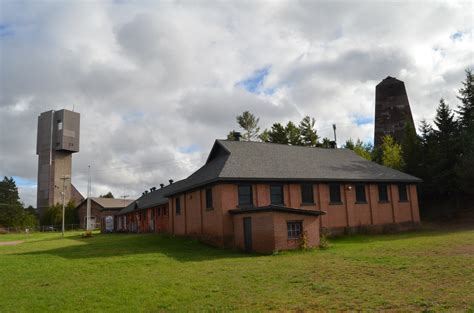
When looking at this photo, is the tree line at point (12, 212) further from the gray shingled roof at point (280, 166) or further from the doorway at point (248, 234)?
the doorway at point (248, 234)

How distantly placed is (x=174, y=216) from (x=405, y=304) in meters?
25.2

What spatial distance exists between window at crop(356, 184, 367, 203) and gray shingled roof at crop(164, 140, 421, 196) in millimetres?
694

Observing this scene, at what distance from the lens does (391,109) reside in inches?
2363

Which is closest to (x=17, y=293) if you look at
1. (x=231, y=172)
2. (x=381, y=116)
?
(x=231, y=172)

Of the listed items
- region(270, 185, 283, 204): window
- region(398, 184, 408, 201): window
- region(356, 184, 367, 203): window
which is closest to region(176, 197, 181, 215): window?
region(270, 185, 283, 204): window

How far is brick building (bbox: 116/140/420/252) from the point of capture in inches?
871

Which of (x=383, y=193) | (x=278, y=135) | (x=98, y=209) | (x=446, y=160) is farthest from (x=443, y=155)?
(x=98, y=209)

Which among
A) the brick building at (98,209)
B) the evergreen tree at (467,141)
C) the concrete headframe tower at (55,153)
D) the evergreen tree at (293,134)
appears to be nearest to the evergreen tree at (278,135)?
the evergreen tree at (293,134)

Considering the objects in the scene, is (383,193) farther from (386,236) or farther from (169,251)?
(169,251)

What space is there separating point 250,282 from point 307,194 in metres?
16.3

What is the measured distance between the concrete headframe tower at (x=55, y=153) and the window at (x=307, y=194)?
66318 millimetres

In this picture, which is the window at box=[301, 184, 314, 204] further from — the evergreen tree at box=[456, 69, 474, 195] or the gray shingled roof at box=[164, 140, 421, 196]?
the evergreen tree at box=[456, 69, 474, 195]

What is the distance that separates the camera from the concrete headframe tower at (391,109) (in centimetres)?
5894

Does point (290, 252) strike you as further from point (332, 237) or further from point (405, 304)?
point (405, 304)
